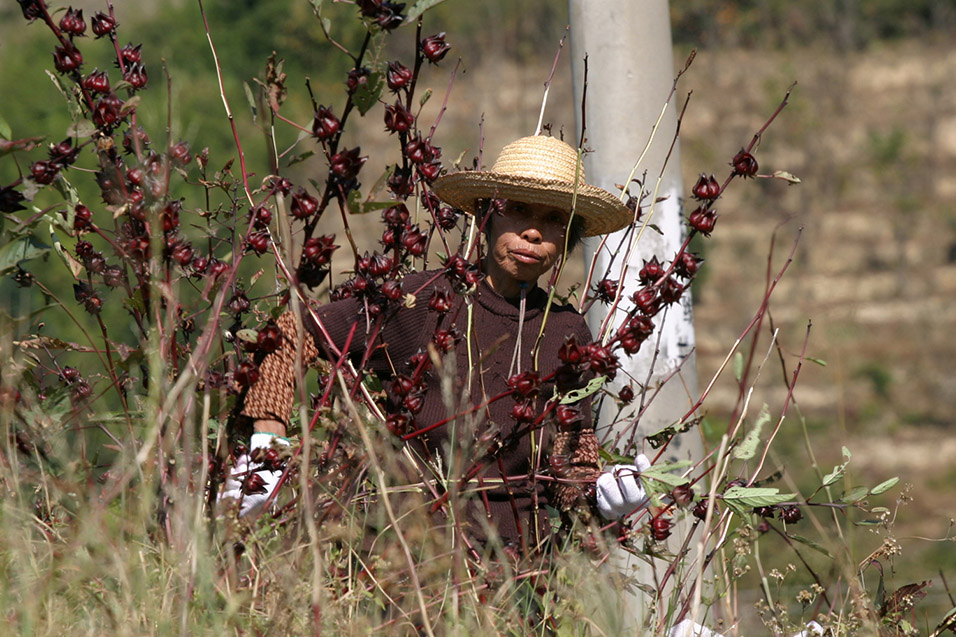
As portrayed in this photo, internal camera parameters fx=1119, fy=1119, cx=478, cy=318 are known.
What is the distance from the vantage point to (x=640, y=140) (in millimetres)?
3354

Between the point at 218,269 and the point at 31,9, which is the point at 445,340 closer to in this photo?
the point at 218,269

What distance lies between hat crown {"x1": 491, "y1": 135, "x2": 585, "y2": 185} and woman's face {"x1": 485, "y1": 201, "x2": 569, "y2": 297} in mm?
94

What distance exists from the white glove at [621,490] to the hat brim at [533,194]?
0.65 m

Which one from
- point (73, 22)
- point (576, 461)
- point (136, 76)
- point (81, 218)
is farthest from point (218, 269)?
point (576, 461)

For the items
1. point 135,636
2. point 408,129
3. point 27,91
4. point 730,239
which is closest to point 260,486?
point 135,636

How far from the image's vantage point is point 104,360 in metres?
2.39

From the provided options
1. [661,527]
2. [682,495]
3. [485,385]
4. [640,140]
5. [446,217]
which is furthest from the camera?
[640,140]

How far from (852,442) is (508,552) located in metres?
20.0

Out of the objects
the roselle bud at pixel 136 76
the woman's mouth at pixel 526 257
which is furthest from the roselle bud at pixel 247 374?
the woman's mouth at pixel 526 257

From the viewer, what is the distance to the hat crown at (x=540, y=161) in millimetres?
2863

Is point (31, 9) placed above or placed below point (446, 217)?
above

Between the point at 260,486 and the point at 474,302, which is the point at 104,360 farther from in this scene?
the point at 474,302

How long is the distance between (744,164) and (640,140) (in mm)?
856

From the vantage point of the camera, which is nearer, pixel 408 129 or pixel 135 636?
pixel 135 636
